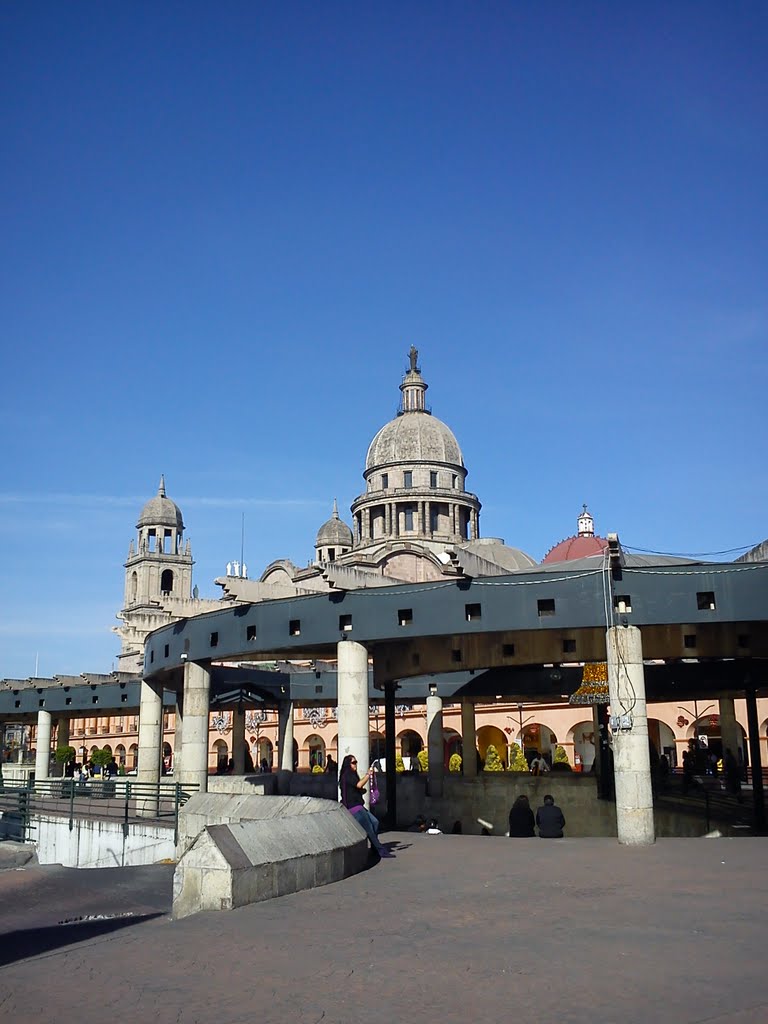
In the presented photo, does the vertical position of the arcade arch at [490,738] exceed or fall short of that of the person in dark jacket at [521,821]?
it exceeds it

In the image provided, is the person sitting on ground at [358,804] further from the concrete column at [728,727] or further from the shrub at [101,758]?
the shrub at [101,758]

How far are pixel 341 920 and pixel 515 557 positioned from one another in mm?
78433

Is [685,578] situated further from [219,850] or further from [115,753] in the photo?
[115,753]

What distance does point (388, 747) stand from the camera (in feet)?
108

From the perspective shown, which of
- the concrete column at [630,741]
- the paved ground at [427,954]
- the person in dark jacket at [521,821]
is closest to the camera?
the paved ground at [427,954]

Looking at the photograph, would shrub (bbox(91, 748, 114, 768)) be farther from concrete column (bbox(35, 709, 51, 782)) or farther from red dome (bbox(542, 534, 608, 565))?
red dome (bbox(542, 534, 608, 565))

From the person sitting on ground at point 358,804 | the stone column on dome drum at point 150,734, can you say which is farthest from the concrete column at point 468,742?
the person sitting on ground at point 358,804

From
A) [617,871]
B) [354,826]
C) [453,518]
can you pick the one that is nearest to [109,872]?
[354,826]

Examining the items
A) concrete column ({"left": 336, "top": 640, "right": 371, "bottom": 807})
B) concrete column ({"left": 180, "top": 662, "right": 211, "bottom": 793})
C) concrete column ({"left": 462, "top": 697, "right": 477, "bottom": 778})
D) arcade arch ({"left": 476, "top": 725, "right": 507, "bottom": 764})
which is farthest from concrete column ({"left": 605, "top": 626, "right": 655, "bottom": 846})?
arcade arch ({"left": 476, "top": 725, "right": 507, "bottom": 764})

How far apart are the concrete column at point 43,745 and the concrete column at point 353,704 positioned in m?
32.6

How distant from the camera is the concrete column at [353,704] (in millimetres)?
24188

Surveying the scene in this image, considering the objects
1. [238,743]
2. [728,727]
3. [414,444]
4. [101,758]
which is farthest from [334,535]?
[728,727]

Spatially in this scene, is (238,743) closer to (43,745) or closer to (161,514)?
(43,745)

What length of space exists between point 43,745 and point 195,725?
29226mm
